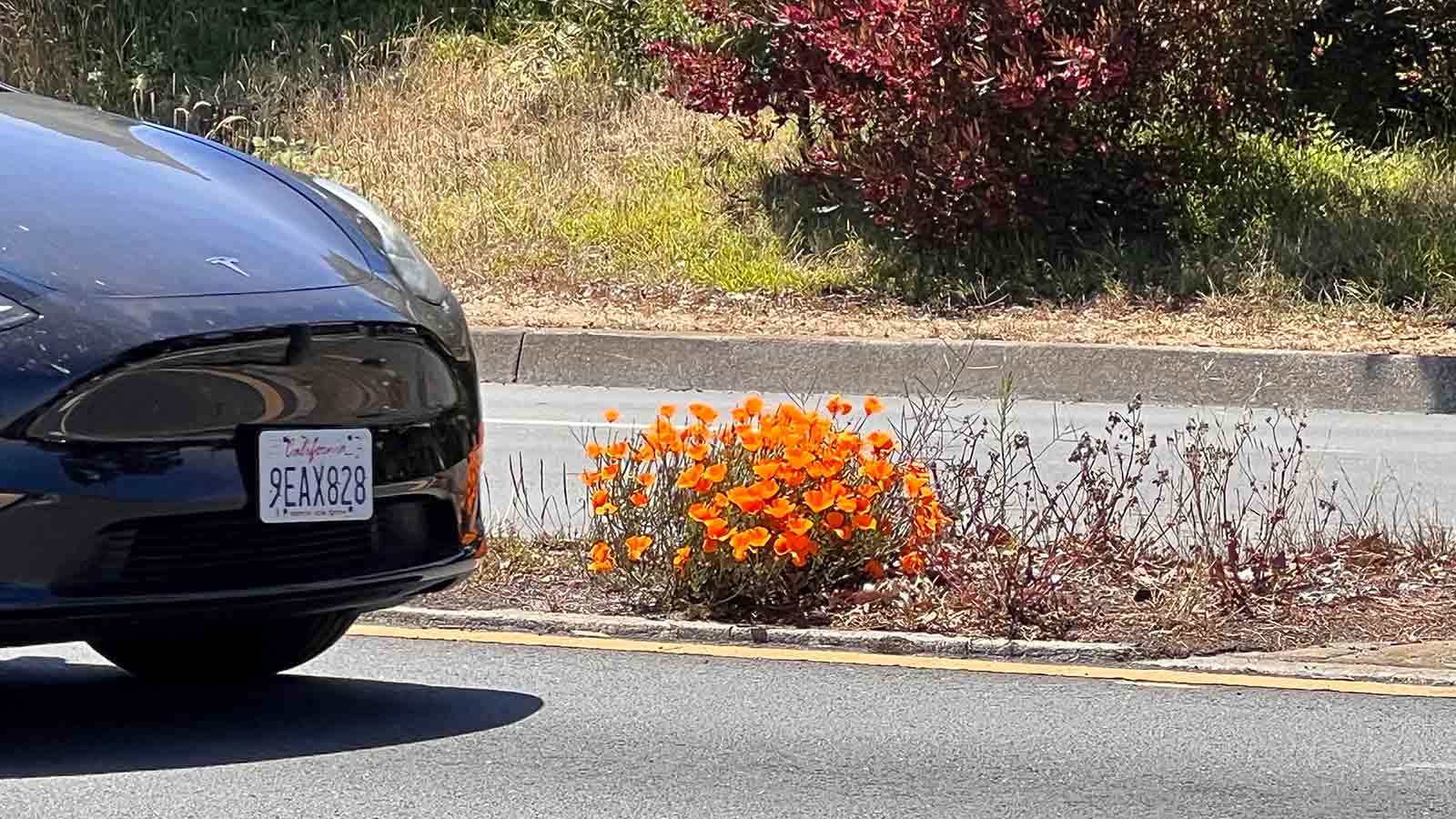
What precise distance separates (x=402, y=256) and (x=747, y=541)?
4.13ft

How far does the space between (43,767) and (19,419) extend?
79cm

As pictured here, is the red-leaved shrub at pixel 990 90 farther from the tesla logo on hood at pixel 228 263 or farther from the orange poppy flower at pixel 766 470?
the tesla logo on hood at pixel 228 263

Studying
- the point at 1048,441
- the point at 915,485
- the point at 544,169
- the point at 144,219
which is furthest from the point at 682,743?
the point at 544,169

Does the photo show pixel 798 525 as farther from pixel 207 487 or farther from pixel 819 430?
pixel 207 487

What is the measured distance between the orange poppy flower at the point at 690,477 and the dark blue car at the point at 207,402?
1.04 m

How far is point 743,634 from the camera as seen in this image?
6.33 m

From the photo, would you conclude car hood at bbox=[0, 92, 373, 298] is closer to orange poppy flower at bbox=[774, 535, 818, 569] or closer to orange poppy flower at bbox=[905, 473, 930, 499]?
orange poppy flower at bbox=[774, 535, 818, 569]

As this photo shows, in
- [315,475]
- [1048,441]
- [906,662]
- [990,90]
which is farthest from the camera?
[990,90]

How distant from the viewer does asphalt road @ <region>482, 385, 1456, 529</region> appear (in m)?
8.89

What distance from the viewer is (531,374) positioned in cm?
1327

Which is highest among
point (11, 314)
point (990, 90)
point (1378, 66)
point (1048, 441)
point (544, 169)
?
point (1378, 66)

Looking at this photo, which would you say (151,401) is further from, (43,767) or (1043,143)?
(1043,143)

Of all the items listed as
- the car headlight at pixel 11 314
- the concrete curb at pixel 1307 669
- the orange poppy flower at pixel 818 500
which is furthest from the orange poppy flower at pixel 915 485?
the car headlight at pixel 11 314

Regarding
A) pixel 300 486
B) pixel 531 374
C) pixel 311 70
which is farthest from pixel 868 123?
pixel 300 486
